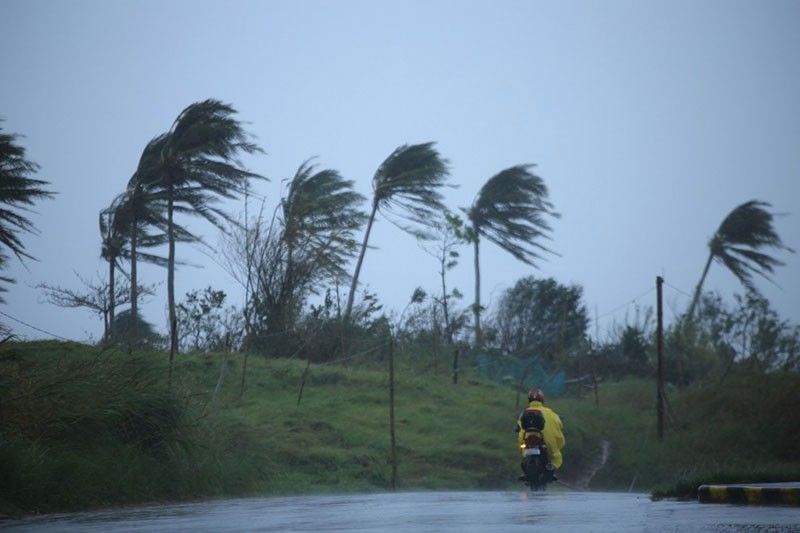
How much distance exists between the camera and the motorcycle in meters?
20.5

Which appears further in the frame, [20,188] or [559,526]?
[20,188]

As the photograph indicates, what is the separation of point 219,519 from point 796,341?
34.3 metres

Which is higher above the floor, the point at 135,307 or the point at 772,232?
the point at 772,232

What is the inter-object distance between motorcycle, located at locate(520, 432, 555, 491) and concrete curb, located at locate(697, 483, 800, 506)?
696cm

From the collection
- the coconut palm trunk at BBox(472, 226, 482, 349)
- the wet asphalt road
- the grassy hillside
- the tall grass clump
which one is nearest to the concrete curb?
the wet asphalt road

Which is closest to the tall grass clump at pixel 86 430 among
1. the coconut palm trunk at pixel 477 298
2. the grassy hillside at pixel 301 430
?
the grassy hillside at pixel 301 430

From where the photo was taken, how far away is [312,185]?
147 feet

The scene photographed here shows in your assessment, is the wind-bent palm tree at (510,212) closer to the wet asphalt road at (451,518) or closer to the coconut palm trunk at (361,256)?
the coconut palm trunk at (361,256)

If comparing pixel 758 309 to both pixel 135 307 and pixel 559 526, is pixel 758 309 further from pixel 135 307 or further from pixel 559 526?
pixel 559 526

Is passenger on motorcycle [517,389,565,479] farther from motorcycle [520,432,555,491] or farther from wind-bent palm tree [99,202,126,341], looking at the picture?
wind-bent palm tree [99,202,126,341]

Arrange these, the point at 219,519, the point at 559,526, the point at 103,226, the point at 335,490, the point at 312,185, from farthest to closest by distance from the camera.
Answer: the point at 312,185 → the point at 103,226 → the point at 335,490 → the point at 219,519 → the point at 559,526

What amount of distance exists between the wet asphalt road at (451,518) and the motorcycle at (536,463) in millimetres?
6074

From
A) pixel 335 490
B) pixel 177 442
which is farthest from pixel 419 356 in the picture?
pixel 177 442

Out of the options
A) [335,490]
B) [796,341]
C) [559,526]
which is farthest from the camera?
[796,341]
